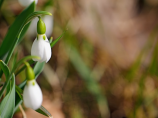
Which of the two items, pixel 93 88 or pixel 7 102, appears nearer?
pixel 7 102

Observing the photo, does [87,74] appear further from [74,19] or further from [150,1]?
[150,1]

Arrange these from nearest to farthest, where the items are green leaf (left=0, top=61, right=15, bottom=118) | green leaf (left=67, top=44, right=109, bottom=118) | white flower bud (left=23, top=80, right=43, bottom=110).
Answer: white flower bud (left=23, top=80, right=43, bottom=110), green leaf (left=0, top=61, right=15, bottom=118), green leaf (left=67, top=44, right=109, bottom=118)

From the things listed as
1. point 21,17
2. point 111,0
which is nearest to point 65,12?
point 111,0

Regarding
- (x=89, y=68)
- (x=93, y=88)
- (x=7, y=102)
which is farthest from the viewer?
(x=89, y=68)

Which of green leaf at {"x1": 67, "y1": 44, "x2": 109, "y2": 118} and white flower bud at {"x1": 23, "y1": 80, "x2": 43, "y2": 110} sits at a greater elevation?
green leaf at {"x1": 67, "y1": 44, "x2": 109, "y2": 118}

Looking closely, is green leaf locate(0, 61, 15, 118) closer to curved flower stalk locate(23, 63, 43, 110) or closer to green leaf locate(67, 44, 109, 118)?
curved flower stalk locate(23, 63, 43, 110)

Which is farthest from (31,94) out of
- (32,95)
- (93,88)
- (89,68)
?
(89,68)

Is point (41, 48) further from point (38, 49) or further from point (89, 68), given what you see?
point (89, 68)

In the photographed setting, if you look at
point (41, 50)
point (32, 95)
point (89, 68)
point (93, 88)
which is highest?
point (89, 68)

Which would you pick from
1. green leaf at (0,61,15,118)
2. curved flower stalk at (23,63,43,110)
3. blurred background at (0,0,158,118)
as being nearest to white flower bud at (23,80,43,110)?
curved flower stalk at (23,63,43,110)

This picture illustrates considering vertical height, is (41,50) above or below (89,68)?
below
